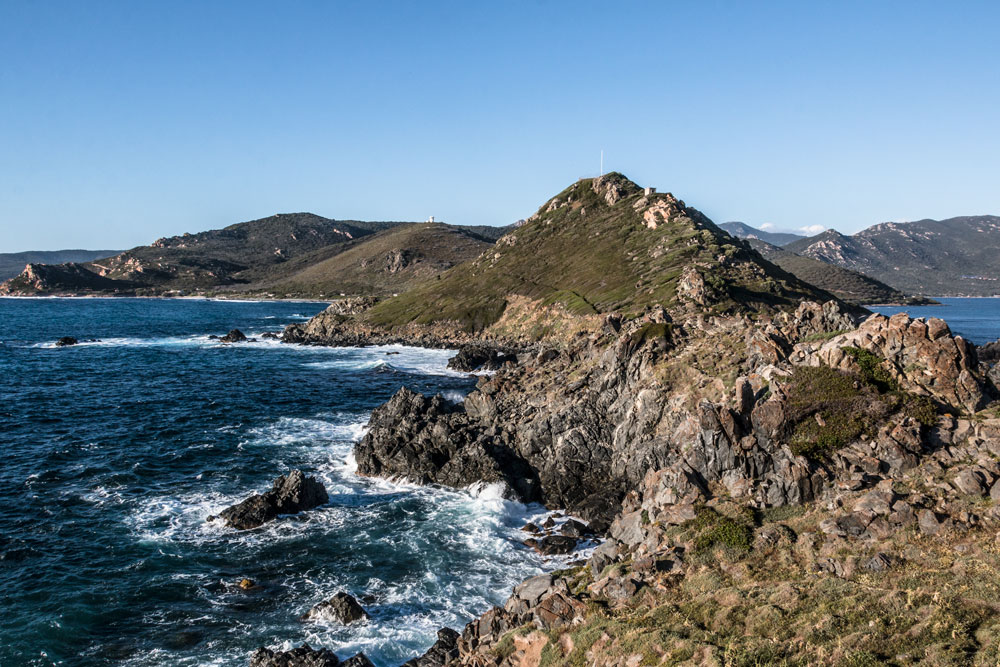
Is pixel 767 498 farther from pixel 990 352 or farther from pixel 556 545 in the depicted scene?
pixel 990 352

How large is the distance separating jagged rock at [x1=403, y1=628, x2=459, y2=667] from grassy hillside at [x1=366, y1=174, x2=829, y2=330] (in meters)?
66.7

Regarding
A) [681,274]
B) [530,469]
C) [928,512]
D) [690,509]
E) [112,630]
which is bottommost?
[112,630]

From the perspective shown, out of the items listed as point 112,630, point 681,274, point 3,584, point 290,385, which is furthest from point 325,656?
point 681,274

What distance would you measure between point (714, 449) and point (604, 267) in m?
94.6

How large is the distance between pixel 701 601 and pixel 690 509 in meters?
6.74

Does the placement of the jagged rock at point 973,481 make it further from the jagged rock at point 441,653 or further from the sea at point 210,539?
the jagged rock at point 441,653

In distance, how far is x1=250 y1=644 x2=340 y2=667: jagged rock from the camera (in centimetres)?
2159

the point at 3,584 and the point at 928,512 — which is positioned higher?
the point at 928,512

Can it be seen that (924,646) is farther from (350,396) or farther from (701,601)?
(350,396)

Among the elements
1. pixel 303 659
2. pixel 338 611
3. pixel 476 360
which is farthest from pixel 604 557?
pixel 476 360

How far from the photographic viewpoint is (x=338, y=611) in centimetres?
2542

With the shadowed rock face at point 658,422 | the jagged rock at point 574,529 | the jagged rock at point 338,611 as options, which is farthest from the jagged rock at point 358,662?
the jagged rock at point 574,529

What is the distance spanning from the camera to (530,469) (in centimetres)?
4044

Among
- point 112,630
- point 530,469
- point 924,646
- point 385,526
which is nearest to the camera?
point 924,646
